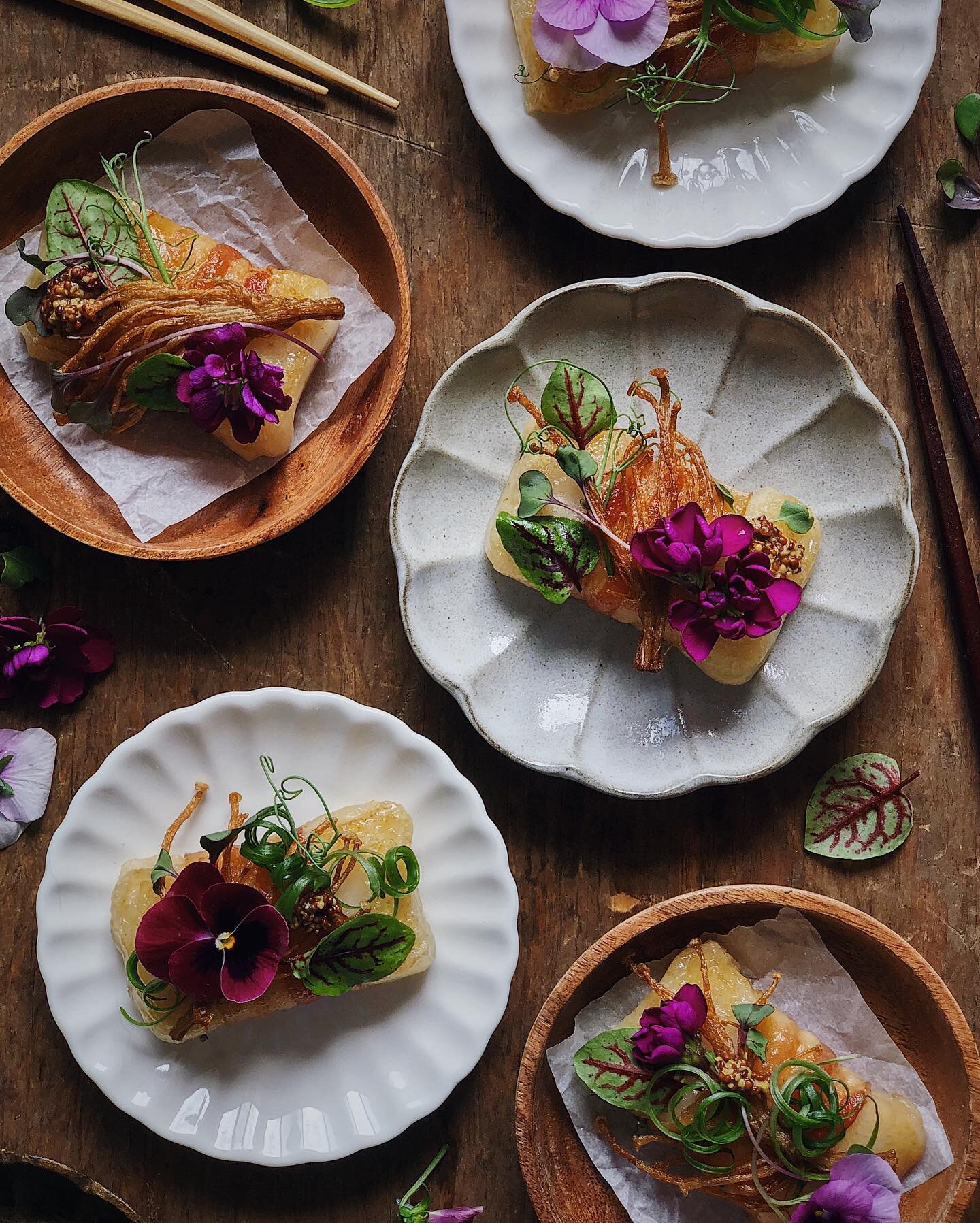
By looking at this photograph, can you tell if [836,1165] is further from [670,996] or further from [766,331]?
[766,331]

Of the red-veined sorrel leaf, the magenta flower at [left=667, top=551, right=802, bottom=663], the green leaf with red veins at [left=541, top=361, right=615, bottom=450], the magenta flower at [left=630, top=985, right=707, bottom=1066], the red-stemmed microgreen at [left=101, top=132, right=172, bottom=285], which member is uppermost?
the red-stemmed microgreen at [left=101, top=132, right=172, bottom=285]

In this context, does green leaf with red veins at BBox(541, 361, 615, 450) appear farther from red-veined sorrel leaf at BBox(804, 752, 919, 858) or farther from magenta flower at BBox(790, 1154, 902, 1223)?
magenta flower at BBox(790, 1154, 902, 1223)

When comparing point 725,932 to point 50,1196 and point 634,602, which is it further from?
point 50,1196

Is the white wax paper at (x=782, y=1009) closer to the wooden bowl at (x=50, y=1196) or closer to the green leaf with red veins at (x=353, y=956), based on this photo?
the green leaf with red veins at (x=353, y=956)

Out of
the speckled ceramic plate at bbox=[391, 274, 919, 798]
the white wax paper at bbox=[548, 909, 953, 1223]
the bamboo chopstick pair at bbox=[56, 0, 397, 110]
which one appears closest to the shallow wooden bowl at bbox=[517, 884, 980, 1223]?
the white wax paper at bbox=[548, 909, 953, 1223]

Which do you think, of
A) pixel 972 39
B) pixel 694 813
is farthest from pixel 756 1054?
pixel 972 39

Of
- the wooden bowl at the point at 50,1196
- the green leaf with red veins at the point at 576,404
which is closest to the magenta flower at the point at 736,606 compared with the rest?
the green leaf with red veins at the point at 576,404

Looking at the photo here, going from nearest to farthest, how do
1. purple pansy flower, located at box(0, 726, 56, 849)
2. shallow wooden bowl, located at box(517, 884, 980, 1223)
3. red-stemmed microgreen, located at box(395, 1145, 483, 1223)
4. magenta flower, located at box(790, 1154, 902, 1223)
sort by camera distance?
magenta flower, located at box(790, 1154, 902, 1223) < shallow wooden bowl, located at box(517, 884, 980, 1223) < red-stemmed microgreen, located at box(395, 1145, 483, 1223) < purple pansy flower, located at box(0, 726, 56, 849)
